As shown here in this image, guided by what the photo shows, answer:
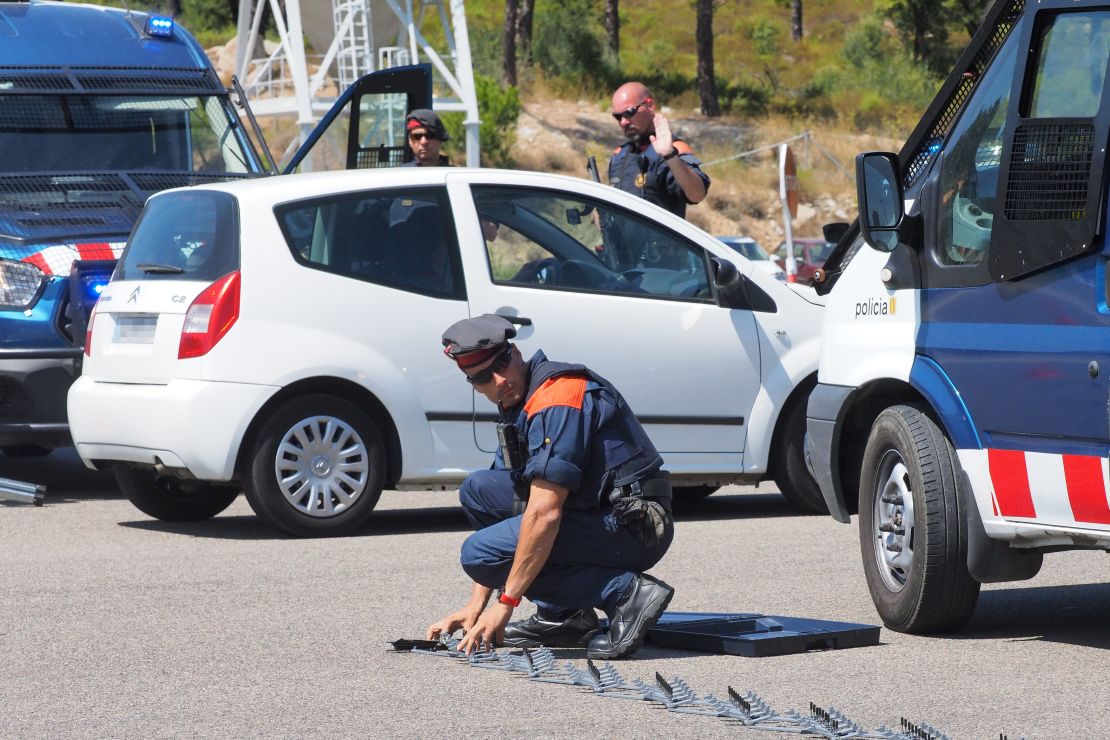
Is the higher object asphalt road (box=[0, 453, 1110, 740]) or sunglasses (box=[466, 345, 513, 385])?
sunglasses (box=[466, 345, 513, 385])

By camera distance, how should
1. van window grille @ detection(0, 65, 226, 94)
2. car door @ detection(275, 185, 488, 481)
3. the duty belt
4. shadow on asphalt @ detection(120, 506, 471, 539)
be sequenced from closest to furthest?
the duty belt < car door @ detection(275, 185, 488, 481) < shadow on asphalt @ detection(120, 506, 471, 539) < van window grille @ detection(0, 65, 226, 94)

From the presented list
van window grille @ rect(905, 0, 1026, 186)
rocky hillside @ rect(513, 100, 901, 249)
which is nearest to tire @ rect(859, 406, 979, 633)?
van window grille @ rect(905, 0, 1026, 186)

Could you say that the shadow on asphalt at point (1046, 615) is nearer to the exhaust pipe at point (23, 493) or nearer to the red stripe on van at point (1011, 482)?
the red stripe on van at point (1011, 482)

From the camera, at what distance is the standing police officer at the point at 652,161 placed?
34.9 feet

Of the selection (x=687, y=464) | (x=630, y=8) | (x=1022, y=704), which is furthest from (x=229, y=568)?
(x=630, y=8)

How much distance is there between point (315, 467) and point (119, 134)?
163 inches

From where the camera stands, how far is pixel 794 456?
9.60 meters

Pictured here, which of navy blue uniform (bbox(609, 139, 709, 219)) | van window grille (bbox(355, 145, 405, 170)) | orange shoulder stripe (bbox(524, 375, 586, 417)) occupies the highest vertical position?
van window grille (bbox(355, 145, 405, 170))

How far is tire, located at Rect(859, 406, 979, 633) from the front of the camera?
6.04m

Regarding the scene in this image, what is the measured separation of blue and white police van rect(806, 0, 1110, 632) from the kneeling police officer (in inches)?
37.2

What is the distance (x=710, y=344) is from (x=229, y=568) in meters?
2.82

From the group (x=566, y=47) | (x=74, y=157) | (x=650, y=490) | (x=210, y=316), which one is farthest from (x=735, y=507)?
(x=566, y=47)

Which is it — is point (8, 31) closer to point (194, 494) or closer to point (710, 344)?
point (194, 494)

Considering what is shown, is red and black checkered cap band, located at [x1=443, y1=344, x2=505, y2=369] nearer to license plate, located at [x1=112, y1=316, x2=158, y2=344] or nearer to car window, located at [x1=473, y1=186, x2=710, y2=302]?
car window, located at [x1=473, y1=186, x2=710, y2=302]
